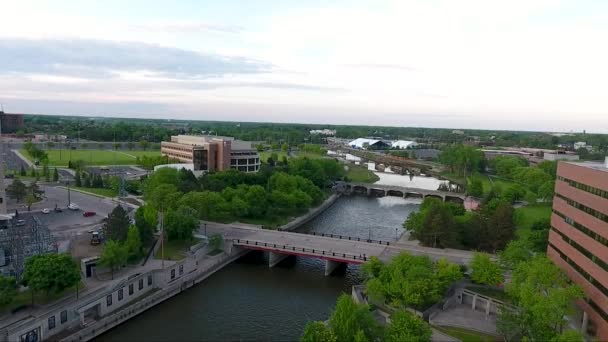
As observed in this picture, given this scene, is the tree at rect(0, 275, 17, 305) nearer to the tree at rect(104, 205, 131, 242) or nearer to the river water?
the river water

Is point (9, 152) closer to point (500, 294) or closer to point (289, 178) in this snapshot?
point (289, 178)

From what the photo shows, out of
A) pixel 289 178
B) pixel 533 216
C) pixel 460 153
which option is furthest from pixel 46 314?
pixel 460 153

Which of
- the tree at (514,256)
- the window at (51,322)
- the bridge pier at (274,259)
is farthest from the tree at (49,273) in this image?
the tree at (514,256)

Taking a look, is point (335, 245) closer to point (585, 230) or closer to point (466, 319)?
point (466, 319)

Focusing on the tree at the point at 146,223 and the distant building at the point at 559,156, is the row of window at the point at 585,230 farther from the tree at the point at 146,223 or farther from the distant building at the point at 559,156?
the distant building at the point at 559,156

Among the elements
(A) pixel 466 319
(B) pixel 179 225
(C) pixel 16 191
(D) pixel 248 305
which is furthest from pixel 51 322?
(C) pixel 16 191

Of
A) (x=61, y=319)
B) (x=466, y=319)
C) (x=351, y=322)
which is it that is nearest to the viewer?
(x=351, y=322)

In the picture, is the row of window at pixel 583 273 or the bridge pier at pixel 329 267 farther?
the bridge pier at pixel 329 267
